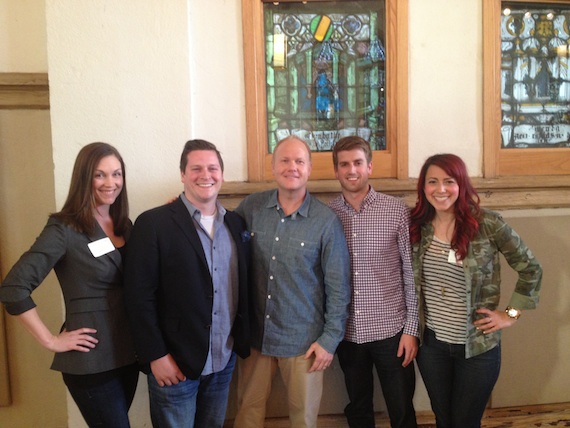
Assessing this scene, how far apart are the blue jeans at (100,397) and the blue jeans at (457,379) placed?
4.07 ft

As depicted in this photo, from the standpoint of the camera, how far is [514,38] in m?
2.42

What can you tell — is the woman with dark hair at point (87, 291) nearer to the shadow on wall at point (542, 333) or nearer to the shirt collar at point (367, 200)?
the shirt collar at point (367, 200)

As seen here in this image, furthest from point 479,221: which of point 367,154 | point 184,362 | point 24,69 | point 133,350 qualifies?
point 24,69

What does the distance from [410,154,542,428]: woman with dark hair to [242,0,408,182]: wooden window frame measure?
584mm

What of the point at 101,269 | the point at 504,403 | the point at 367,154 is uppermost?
the point at 367,154

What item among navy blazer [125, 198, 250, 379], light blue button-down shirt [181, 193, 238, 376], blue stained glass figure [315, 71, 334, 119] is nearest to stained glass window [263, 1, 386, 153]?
blue stained glass figure [315, 71, 334, 119]

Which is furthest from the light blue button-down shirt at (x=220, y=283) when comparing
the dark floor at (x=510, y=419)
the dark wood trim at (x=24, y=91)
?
the dark wood trim at (x=24, y=91)

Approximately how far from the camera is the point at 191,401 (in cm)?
165

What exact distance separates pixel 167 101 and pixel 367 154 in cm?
102

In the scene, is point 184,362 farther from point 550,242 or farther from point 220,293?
point 550,242

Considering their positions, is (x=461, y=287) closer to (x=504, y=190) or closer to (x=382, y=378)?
(x=382, y=378)

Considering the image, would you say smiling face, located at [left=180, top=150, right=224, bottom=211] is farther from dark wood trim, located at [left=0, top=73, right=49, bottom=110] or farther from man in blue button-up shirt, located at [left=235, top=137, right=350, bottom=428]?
dark wood trim, located at [left=0, top=73, right=49, bottom=110]

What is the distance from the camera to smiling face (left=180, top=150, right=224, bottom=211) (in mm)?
1588

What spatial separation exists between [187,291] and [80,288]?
37cm
